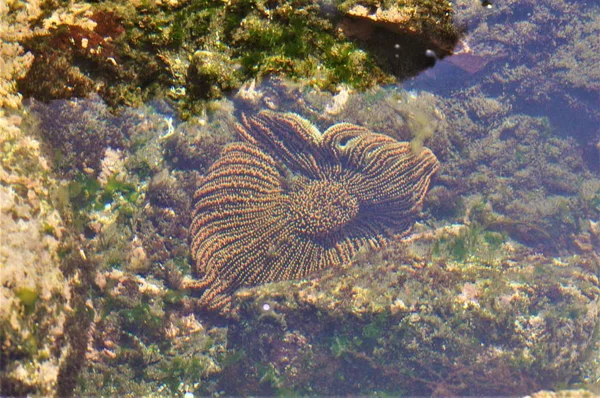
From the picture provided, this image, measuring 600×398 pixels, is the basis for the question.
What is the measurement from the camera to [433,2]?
2043 mm

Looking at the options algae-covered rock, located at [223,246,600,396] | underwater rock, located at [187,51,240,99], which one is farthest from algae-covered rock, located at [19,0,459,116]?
algae-covered rock, located at [223,246,600,396]

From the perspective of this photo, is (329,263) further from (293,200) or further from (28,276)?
(28,276)

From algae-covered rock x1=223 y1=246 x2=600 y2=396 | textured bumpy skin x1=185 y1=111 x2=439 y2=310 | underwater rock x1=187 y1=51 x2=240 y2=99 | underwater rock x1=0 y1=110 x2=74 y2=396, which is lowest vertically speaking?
algae-covered rock x1=223 y1=246 x2=600 y2=396

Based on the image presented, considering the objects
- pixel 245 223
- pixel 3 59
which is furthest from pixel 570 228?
pixel 3 59

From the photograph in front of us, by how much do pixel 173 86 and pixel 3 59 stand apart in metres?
0.78

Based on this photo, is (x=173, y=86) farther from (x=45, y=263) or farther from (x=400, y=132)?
(x=400, y=132)

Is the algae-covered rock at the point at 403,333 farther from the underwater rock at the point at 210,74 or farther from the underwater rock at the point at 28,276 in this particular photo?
the underwater rock at the point at 210,74

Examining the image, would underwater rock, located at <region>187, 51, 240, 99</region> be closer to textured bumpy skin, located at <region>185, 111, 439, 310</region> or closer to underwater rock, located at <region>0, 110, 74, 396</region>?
underwater rock, located at <region>0, 110, 74, 396</region>

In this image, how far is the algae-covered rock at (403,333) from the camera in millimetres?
4359

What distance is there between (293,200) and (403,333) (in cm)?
205

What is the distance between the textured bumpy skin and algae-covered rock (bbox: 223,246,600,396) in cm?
28

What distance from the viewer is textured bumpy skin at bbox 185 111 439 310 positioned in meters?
4.22

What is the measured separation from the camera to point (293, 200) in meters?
4.44

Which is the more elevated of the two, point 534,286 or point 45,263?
point 45,263
